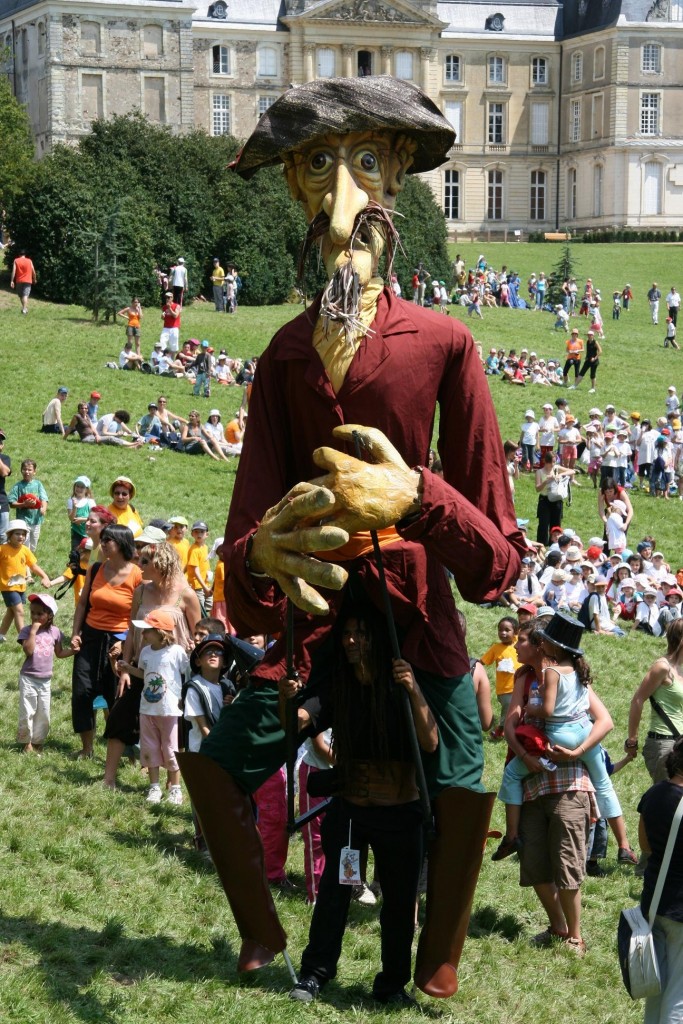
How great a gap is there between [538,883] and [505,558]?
3034 mm

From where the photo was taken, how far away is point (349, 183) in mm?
5273

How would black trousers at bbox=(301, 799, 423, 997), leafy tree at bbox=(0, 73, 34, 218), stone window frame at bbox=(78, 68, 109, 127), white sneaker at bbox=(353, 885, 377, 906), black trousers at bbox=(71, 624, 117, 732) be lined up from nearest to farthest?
black trousers at bbox=(301, 799, 423, 997) < white sneaker at bbox=(353, 885, 377, 906) < black trousers at bbox=(71, 624, 117, 732) < leafy tree at bbox=(0, 73, 34, 218) < stone window frame at bbox=(78, 68, 109, 127)

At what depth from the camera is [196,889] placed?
291 inches

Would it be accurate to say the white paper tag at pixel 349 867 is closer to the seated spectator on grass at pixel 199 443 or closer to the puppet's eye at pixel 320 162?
the puppet's eye at pixel 320 162

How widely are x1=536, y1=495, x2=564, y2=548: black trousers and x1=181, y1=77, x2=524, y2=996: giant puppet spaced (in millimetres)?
16151

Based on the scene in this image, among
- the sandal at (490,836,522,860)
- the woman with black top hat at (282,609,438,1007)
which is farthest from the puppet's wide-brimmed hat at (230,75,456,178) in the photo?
the sandal at (490,836,522,860)

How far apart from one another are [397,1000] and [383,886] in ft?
1.50

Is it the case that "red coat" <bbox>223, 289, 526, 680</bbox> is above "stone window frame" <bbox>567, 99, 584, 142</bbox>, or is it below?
below

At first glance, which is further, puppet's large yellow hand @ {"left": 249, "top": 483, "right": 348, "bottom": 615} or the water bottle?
the water bottle

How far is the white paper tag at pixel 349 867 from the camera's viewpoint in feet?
17.7

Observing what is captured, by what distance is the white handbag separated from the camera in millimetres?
5434

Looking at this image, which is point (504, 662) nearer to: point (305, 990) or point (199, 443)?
point (305, 990)

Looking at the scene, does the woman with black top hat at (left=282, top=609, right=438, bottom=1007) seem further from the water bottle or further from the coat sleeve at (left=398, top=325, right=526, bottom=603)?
the water bottle

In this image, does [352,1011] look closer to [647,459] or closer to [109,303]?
[647,459]
